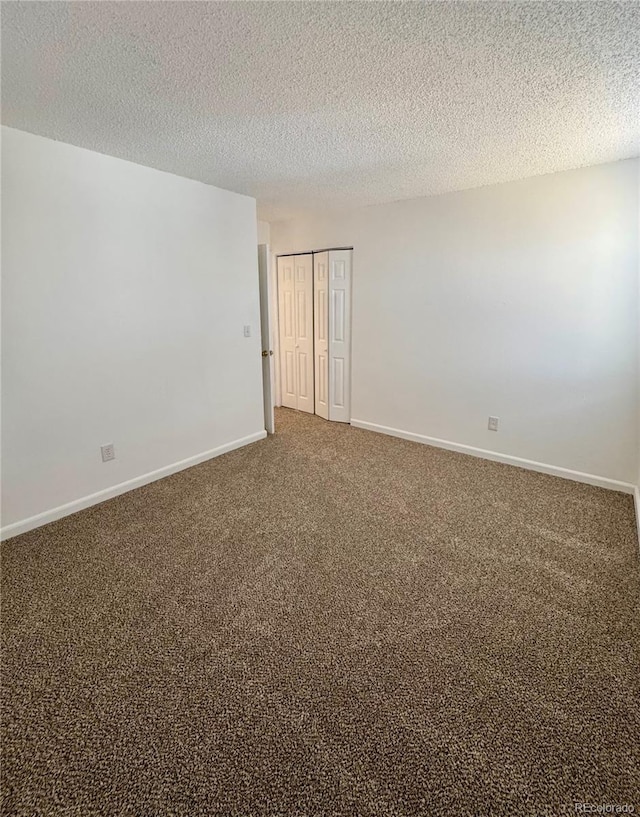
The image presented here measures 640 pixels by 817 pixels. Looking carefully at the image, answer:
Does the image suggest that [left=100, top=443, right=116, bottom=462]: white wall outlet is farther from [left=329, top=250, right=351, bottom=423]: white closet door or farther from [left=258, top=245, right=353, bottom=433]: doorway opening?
[left=329, top=250, right=351, bottom=423]: white closet door

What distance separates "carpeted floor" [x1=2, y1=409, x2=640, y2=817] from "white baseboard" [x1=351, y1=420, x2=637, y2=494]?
203 millimetres

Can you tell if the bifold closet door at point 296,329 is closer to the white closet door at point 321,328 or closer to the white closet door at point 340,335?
the white closet door at point 321,328

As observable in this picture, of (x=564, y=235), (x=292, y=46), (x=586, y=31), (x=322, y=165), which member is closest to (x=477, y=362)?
(x=564, y=235)

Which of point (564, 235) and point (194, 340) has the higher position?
point (564, 235)

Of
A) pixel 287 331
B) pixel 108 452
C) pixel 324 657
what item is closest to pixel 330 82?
pixel 324 657

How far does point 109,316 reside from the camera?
2.78m

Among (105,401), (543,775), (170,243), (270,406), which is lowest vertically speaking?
(543,775)

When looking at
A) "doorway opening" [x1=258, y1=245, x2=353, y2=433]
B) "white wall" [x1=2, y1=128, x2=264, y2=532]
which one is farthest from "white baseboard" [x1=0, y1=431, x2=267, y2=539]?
"doorway opening" [x1=258, y1=245, x2=353, y2=433]

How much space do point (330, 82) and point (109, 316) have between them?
2.02 m

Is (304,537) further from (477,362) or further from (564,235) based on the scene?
(564,235)

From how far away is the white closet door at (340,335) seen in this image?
4301mm

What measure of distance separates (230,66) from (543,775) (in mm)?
2762

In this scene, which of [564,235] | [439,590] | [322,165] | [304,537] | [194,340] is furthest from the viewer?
[194,340]

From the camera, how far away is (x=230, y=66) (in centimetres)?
160
